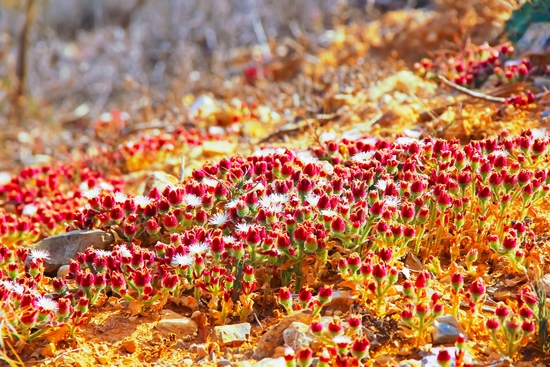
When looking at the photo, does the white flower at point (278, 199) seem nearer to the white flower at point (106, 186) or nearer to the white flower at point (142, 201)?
the white flower at point (142, 201)

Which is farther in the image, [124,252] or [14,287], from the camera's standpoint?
[124,252]

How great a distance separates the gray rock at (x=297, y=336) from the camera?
277 cm

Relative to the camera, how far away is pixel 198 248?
329cm

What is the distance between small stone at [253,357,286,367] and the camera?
2695 millimetres

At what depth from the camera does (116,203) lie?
159 inches

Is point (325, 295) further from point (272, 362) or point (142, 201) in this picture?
point (142, 201)

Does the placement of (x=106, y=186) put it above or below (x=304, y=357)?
below

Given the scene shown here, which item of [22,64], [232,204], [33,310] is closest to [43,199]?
[232,204]

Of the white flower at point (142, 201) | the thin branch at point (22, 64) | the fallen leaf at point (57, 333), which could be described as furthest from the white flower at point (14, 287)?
the thin branch at point (22, 64)

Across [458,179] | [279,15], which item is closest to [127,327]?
[458,179]

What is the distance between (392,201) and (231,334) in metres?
1.06

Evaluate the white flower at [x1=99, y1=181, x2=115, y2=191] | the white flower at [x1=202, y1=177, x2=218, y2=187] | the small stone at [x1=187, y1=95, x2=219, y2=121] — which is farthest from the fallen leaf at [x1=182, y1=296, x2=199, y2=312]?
the small stone at [x1=187, y1=95, x2=219, y2=121]

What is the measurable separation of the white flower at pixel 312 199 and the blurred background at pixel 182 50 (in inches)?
136

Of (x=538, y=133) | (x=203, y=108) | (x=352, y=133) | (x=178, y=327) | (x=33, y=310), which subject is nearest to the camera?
(x=33, y=310)
